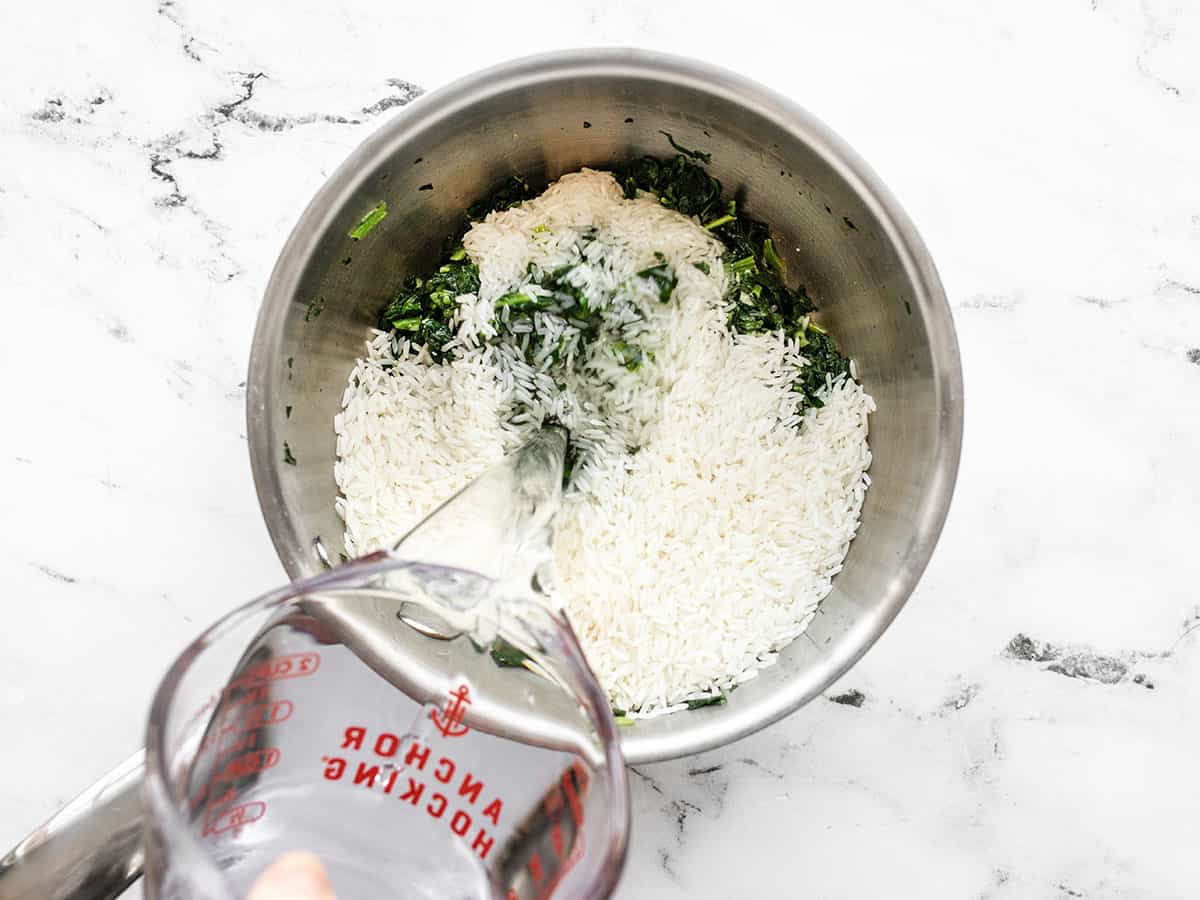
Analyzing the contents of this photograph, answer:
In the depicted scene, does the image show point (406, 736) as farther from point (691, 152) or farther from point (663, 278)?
point (691, 152)

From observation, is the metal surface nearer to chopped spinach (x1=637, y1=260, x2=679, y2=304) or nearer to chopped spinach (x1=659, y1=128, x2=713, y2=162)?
chopped spinach (x1=659, y1=128, x2=713, y2=162)

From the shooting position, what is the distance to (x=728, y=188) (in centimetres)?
147

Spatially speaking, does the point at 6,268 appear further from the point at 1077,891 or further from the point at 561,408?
the point at 1077,891

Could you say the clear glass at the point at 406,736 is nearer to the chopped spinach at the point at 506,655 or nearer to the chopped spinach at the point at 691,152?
the chopped spinach at the point at 506,655

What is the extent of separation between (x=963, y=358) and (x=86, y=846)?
1347mm

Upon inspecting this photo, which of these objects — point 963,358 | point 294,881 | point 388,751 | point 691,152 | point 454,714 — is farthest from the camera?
point 963,358

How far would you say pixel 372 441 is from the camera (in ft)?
4.69

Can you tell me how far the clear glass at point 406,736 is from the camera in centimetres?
87

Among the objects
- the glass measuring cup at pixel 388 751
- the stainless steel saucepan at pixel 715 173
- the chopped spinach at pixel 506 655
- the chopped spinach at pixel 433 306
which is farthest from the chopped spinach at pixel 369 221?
the chopped spinach at pixel 506 655

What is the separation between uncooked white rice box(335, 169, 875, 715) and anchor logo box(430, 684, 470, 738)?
250mm

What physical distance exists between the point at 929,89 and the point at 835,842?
3.91 ft

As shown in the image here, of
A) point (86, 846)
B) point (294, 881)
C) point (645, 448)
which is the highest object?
point (645, 448)

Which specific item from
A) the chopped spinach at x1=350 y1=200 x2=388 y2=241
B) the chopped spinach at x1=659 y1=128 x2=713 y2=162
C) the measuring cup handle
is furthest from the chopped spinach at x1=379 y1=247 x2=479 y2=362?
the measuring cup handle

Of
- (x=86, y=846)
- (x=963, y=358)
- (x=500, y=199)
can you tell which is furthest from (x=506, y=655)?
(x=963, y=358)
